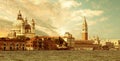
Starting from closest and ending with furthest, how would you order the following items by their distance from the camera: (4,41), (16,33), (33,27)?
1. (4,41)
2. (16,33)
3. (33,27)

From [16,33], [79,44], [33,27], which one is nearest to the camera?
[16,33]

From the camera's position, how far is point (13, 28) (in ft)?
517

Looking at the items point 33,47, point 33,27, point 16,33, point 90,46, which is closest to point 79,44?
point 90,46

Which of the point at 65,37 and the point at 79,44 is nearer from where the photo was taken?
the point at 65,37

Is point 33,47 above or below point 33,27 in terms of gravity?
below

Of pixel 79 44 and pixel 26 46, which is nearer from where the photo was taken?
pixel 26 46

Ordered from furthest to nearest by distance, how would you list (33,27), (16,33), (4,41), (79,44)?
(79,44) → (33,27) → (16,33) → (4,41)

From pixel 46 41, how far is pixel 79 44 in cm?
5291

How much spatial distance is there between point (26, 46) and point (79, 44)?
5910 centimetres

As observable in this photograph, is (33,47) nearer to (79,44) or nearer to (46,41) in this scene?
(46,41)

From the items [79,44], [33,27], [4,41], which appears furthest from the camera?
[79,44]

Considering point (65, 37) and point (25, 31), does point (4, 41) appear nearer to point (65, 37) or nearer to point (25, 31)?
point (25, 31)

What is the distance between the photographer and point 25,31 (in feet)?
521

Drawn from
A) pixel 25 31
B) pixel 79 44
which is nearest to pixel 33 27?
pixel 25 31
